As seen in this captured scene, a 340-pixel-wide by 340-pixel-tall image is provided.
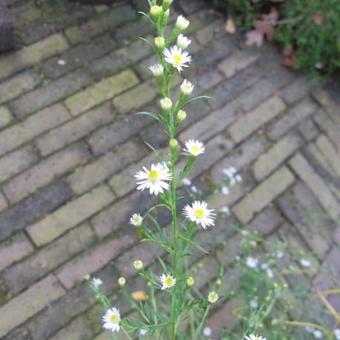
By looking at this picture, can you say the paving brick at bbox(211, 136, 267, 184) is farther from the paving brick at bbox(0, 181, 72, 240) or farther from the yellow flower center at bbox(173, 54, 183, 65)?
the yellow flower center at bbox(173, 54, 183, 65)

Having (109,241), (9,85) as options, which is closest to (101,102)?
(9,85)

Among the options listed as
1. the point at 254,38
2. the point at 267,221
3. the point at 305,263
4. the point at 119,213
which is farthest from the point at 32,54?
the point at 305,263

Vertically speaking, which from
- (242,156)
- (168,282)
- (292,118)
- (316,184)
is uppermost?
(292,118)

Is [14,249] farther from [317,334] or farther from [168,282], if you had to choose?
[317,334]

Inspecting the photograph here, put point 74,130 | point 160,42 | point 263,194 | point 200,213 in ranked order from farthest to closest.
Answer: point 263,194 → point 74,130 → point 200,213 → point 160,42

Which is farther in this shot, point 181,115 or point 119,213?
point 119,213

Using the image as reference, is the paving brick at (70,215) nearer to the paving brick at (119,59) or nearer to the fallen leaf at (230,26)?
the paving brick at (119,59)

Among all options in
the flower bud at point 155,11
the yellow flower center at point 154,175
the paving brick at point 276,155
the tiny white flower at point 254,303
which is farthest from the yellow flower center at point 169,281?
the paving brick at point 276,155
